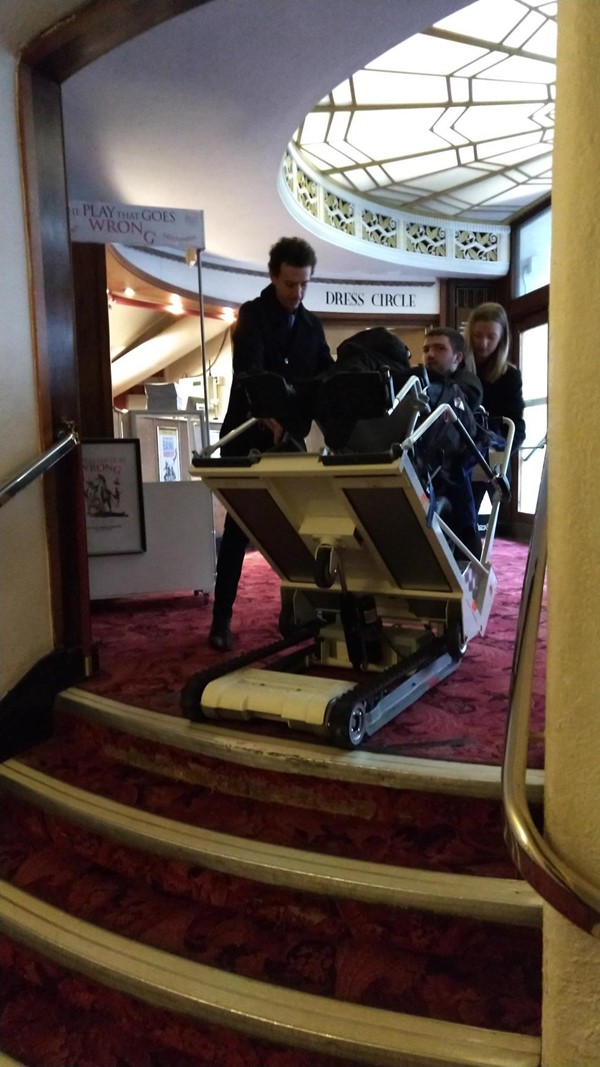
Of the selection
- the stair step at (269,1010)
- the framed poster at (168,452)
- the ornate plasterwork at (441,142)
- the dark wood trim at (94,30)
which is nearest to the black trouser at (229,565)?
the stair step at (269,1010)

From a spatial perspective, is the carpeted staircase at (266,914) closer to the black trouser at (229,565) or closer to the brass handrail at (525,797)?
the brass handrail at (525,797)

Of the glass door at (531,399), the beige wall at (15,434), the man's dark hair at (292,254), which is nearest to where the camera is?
the beige wall at (15,434)

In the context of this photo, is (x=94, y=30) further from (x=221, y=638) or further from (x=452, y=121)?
(x=452, y=121)

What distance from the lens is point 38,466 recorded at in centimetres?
229

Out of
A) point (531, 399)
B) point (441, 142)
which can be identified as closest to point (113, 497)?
point (441, 142)

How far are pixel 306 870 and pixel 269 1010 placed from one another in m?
0.29

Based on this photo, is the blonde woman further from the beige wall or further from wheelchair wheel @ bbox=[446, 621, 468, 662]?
the beige wall

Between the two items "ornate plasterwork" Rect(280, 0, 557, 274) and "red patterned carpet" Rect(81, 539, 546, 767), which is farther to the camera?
"ornate plasterwork" Rect(280, 0, 557, 274)

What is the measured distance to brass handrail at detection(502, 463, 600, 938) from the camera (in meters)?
1.02

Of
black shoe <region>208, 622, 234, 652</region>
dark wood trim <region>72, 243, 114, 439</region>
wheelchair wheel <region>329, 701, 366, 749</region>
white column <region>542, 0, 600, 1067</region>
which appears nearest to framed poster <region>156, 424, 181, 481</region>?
dark wood trim <region>72, 243, 114, 439</region>

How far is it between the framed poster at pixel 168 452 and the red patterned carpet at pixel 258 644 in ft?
7.37

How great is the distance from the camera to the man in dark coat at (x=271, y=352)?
2613 millimetres

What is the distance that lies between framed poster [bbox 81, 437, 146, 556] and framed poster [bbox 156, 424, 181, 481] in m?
2.53

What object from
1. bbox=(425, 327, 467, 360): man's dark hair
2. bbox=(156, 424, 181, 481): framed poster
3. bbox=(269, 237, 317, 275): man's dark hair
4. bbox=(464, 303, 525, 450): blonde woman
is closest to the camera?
bbox=(269, 237, 317, 275): man's dark hair
